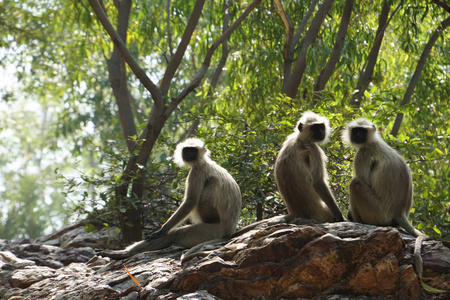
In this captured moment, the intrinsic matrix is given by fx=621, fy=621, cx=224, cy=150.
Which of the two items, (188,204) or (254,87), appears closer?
(188,204)

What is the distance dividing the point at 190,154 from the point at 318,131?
4.66 ft

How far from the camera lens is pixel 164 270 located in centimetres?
572

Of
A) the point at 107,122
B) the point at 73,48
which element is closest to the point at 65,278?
the point at 73,48

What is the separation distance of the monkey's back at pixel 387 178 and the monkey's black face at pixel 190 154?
1767mm

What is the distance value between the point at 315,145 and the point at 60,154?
119 feet

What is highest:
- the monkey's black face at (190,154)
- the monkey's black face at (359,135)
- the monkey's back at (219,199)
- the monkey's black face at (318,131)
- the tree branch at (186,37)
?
the tree branch at (186,37)

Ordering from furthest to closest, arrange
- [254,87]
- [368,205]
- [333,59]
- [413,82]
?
[254,87]
[413,82]
[333,59]
[368,205]

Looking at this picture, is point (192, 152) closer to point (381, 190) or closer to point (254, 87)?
point (381, 190)

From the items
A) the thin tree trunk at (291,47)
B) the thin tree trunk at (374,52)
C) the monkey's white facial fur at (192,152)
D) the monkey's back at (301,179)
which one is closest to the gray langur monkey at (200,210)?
the monkey's white facial fur at (192,152)

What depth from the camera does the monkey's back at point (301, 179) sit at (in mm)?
6434

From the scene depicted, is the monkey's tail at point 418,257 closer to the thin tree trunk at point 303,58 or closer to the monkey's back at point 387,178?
the monkey's back at point 387,178

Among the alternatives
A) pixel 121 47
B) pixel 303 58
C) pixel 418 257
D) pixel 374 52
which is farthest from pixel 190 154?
pixel 374 52

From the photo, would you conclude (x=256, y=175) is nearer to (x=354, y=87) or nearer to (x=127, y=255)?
(x=127, y=255)

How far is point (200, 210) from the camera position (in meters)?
6.82
